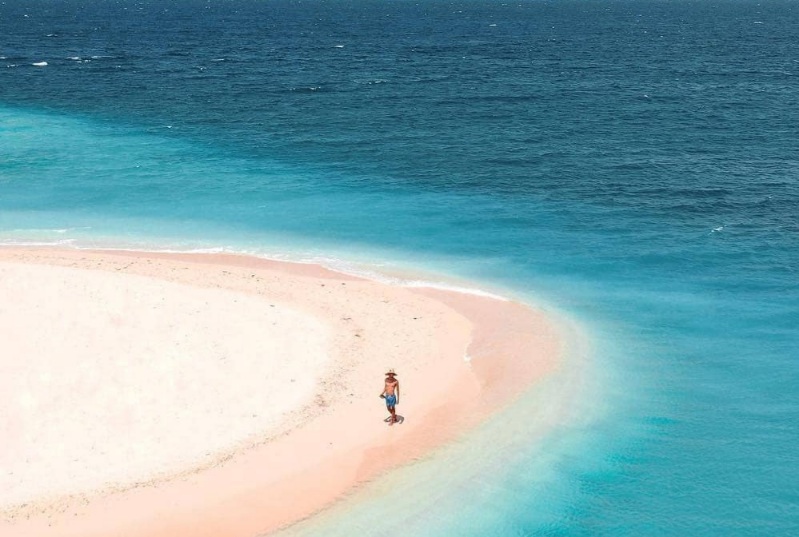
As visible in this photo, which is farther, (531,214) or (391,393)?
(531,214)

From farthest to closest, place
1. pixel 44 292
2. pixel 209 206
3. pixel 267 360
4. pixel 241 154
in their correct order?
1. pixel 241 154
2. pixel 209 206
3. pixel 44 292
4. pixel 267 360

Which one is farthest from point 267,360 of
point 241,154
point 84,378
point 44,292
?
point 241,154

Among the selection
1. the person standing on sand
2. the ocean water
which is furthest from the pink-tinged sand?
the ocean water

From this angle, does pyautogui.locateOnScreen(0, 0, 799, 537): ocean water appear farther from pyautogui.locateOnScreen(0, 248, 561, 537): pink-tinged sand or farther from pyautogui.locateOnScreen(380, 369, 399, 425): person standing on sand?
pyautogui.locateOnScreen(380, 369, 399, 425): person standing on sand

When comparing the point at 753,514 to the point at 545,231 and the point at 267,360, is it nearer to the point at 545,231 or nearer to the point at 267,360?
the point at 267,360

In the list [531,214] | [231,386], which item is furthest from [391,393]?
[531,214]

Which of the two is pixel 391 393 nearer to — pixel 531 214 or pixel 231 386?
pixel 231 386
